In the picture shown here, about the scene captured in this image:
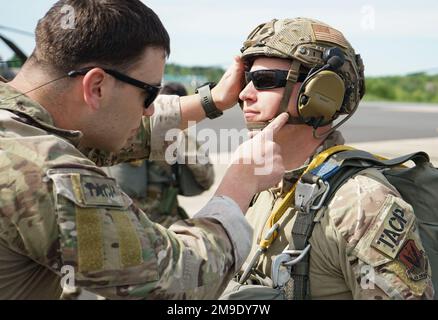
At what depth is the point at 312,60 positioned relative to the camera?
9.89ft

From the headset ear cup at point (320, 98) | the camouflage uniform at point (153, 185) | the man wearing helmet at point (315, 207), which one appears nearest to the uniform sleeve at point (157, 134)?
the man wearing helmet at point (315, 207)

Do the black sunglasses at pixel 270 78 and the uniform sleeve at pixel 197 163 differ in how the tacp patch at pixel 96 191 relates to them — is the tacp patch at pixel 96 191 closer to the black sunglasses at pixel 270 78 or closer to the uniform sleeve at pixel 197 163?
the black sunglasses at pixel 270 78

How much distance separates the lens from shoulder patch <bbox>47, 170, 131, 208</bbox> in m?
1.97

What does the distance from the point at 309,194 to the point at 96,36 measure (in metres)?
1.13

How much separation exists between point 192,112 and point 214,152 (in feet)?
32.7

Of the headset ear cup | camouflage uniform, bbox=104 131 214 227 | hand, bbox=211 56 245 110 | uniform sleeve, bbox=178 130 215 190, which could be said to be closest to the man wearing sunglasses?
the headset ear cup

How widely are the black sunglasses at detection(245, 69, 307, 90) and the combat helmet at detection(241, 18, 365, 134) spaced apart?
1.2 inches

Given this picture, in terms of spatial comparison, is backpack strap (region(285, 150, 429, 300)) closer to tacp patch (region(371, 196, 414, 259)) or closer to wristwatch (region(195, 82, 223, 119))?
tacp patch (region(371, 196, 414, 259))

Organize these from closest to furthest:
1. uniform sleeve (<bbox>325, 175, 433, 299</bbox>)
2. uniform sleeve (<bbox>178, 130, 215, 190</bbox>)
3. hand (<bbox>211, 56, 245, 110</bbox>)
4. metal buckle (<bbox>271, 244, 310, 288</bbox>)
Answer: uniform sleeve (<bbox>325, 175, 433, 299</bbox>) → metal buckle (<bbox>271, 244, 310, 288</bbox>) → hand (<bbox>211, 56, 245, 110</bbox>) → uniform sleeve (<bbox>178, 130, 215, 190</bbox>)

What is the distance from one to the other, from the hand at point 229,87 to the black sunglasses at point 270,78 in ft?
0.86

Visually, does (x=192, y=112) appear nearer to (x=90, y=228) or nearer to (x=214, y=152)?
(x=90, y=228)

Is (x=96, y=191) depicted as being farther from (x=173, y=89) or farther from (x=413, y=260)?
(x=173, y=89)

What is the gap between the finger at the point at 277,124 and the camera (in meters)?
2.55
